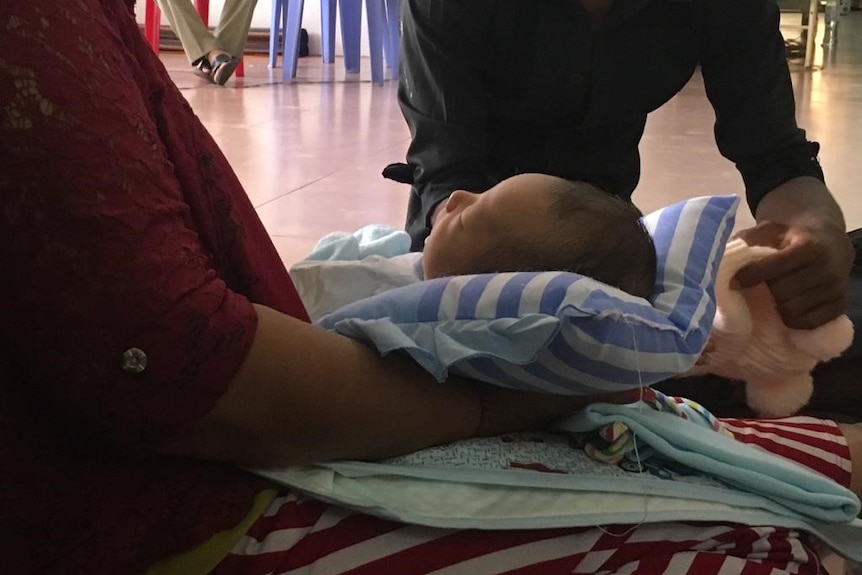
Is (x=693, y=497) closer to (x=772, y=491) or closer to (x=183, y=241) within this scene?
(x=772, y=491)

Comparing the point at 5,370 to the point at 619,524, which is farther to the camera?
the point at 619,524

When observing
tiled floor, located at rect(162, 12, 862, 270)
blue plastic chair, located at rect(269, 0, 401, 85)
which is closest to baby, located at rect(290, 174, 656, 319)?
tiled floor, located at rect(162, 12, 862, 270)

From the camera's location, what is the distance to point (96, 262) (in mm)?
487

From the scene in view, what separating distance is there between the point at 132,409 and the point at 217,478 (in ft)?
0.32

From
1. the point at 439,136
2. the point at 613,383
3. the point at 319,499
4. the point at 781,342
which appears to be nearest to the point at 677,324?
the point at 613,383

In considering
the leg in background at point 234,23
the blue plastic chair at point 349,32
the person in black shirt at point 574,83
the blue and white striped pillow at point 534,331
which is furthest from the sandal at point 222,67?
the blue and white striped pillow at point 534,331

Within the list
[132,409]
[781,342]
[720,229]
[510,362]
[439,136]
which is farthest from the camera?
[439,136]

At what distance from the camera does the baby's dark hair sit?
75cm

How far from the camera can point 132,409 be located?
1.70ft

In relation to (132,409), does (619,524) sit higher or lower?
lower

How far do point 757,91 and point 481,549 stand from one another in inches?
33.5

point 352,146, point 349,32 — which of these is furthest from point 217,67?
point 352,146

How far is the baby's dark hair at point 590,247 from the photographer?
2.47 ft

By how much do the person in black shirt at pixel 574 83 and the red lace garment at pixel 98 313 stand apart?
2.14 feet
